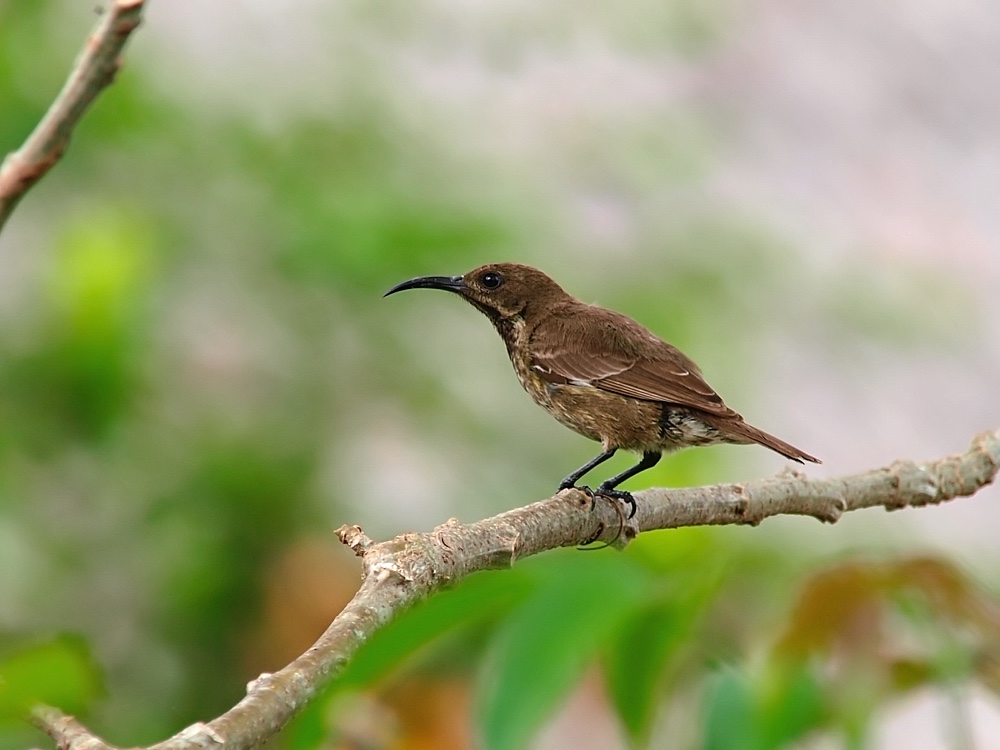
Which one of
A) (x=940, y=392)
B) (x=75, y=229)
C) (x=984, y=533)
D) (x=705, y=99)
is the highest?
(x=705, y=99)

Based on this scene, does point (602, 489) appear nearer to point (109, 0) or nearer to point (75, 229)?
point (109, 0)

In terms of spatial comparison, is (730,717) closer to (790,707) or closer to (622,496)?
(790,707)

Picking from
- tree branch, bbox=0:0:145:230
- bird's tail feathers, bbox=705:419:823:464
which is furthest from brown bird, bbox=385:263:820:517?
tree branch, bbox=0:0:145:230

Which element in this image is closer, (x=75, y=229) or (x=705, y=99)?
(x=75, y=229)

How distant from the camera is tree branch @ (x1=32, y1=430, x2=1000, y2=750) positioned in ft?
4.96

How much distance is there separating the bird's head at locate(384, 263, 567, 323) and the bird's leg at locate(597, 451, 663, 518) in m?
0.72

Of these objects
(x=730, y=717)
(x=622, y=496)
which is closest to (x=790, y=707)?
(x=730, y=717)

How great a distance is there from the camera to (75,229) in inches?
208

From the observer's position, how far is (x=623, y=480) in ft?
12.5

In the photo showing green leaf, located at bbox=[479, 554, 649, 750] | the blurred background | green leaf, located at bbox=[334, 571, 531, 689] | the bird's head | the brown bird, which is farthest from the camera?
the blurred background

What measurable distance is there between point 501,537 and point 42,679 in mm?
887

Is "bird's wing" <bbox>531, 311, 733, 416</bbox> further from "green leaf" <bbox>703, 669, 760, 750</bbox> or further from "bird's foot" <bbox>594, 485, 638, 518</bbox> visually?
"green leaf" <bbox>703, 669, 760, 750</bbox>

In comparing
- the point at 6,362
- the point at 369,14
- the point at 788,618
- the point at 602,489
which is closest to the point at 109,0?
the point at 788,618

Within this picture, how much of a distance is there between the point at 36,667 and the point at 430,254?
3875mm
